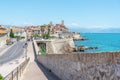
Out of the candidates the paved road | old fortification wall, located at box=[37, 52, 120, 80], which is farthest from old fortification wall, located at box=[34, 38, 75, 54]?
old fortification wall, located at box=[37, 52, 120, 80]

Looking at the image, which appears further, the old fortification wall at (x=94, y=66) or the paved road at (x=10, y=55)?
the paved road at (x=10, y=55)

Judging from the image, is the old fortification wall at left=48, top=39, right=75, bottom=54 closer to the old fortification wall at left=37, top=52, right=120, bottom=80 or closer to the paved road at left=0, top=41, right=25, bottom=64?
the paved road at left=0, top=41, right=25, bottom=64

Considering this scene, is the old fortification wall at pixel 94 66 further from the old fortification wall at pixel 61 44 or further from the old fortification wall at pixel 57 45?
the old fortification wall at pixel 61 44

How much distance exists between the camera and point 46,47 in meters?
86.4

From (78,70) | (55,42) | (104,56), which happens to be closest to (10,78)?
(78,70)

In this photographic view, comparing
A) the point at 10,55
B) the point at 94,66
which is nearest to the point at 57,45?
the point at 10,55

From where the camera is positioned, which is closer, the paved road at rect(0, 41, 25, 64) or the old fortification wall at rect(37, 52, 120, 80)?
the old fortification wall at rect(37, 52, 120, 80)

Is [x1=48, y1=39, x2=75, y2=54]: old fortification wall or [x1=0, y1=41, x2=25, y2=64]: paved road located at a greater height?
[x1=0, y1=41, x2=25, y2=64]: paved road

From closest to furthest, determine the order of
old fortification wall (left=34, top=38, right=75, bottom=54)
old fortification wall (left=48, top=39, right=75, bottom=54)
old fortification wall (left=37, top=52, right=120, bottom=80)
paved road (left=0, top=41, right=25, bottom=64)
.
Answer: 1. old fortification wall (left=37, top=52, right=120, bottom=80)
2. paved road (left=0, top=41, right=25, bottom=64)
3. old fortification wall (left=34, top=38, right=75, bottom=54)
4. old fortification wall (left=48, top=39, right=75, bottom=54)

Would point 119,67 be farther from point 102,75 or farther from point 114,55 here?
point 102,75

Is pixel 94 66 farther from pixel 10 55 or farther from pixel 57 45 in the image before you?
pixel 57 45

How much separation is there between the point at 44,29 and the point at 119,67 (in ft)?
588

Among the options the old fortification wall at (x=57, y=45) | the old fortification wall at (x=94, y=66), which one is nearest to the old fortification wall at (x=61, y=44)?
the old fortification wall at (x=57, y=45)

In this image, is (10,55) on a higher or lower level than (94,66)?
lower
